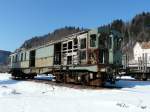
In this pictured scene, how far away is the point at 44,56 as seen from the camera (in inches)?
989

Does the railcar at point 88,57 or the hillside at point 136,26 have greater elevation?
the hillside at point 136,26

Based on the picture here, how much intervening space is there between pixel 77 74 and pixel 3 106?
410 inches

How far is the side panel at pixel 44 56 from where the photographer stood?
23584 millimetres

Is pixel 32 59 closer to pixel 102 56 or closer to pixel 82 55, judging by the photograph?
pixel 82 55

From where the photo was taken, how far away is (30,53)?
94.9 ft

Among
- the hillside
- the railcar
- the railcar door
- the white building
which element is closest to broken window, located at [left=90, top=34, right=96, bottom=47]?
the railcar

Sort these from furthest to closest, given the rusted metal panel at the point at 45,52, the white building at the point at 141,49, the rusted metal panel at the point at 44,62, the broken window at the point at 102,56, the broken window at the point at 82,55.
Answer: the white building at the point at 141,49 < the rusted metal panel at the point at 45,52 < the rusted metal panel at the point at 44,62 < the broken window at the point at 82,55 < the broken window at the point at 102,56

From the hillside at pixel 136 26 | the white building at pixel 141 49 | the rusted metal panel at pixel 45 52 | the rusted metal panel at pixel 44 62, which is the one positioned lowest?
the rusted metal panel at pixel 44 62

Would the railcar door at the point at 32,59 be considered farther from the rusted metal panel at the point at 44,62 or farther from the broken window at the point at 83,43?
the broken window at the point at 83,43

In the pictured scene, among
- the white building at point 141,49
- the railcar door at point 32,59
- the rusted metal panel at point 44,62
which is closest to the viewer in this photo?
the rusted metal panel at point 44,62

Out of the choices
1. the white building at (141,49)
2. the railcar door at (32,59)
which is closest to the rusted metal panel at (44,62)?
the railcar door at (32,59)

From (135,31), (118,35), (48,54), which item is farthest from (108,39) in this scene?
(135,31)

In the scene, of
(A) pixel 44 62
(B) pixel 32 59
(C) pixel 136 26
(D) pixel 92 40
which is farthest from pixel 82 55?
(C) pixel 136 26

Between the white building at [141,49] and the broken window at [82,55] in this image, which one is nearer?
the broken window at [82,55]
